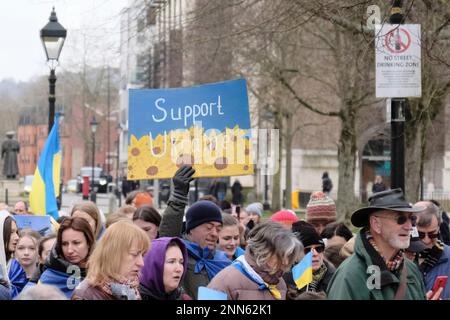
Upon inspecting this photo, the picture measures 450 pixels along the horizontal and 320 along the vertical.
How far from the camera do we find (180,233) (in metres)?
8.75

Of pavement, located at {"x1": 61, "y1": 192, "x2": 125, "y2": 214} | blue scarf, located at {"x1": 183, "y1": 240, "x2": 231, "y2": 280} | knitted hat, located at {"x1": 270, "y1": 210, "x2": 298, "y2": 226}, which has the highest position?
knitted hat, located at {"x1": 270, "y1": 210, "x2": 298, "y2": 226}

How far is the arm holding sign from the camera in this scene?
8680mm

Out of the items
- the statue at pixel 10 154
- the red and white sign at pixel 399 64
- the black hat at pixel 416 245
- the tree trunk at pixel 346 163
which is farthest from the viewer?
the statue at pixel 10 154

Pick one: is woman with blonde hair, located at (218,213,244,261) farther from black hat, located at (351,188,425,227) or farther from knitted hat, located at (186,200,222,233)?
black hat, located at (351,188,425,227)

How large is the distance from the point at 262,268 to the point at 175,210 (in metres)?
1.98

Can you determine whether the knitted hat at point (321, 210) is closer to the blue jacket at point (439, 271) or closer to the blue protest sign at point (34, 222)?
the blue protest sign at point (34, 222)

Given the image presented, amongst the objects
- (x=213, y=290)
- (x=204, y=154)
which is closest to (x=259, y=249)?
(x=213, y=290)

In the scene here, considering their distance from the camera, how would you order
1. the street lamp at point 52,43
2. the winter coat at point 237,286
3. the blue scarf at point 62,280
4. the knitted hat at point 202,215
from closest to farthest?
the winter coat at point 237,286, the blue scarf at point 62,280, the knitted hat at point 202,215, the street lamp at point 52,43

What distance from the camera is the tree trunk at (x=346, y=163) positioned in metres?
31.1

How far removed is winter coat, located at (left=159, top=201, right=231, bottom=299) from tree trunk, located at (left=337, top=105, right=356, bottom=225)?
22.0 metres

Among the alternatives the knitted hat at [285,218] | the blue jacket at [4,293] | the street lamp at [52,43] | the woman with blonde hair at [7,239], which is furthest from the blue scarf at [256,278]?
the street lamp at [52,43]

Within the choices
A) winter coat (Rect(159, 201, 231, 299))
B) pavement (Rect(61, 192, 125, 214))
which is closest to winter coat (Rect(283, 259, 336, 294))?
winter coat (Rect(159, 201, 231, 299))
